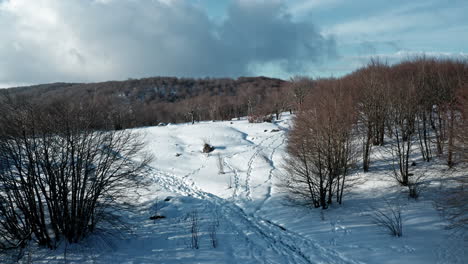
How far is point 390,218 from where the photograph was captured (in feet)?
40.2

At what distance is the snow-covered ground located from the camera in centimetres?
952

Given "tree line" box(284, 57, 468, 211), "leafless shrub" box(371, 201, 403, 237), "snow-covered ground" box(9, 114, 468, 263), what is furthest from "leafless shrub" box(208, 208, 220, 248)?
"leafless shrub" box(371, 201, 403, 237)

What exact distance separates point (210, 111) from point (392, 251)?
2868 inches

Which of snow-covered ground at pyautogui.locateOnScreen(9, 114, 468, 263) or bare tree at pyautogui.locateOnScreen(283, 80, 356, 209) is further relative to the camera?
bare tree at pyautogui.locateOnScreen(283, 80, 356, 209)

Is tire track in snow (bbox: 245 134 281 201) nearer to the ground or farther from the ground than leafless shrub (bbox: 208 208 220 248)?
farther from the ground

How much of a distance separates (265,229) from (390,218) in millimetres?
5829

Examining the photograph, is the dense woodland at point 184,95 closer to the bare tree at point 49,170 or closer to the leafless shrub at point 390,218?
the leafless shrub at point 390,218

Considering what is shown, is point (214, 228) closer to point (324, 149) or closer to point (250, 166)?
point (324, 149)

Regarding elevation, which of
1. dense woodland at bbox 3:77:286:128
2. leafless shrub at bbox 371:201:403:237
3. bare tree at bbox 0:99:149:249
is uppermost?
dense woodland at bbox 3:77:286:128

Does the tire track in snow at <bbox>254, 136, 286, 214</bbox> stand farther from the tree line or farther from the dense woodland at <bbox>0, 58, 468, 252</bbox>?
the dense woodland at <bbox>0, 58, 468, 252</bbox>

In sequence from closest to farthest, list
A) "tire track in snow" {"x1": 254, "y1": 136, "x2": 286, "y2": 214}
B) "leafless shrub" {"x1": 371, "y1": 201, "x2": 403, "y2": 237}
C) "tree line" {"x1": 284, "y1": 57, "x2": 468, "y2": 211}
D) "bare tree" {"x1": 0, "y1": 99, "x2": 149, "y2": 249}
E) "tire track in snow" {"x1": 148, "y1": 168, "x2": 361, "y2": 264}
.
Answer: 1. "bare tree" {"x1": 0, "y1": 99, "x2": 149, "y2": 249}
2. "tire track in snow" {"x1": 148, "y1": 168, "x2": 361, "y2": 264}
3. "leafless shrub" {"x1": 371, "y1": 201, "x2": 403, "y2": 237}
4. "tree line" {"x1": 284, "y1": 57, "x2": 468, "y2": 211}
5. "tire track in snow" {"x1": 254, "y1": 136, "x2": 286, "y2": 214}

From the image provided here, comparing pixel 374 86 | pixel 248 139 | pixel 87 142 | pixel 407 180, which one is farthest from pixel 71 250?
pixel 248 139

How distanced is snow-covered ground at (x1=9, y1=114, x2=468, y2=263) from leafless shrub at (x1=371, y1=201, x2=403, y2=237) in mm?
278

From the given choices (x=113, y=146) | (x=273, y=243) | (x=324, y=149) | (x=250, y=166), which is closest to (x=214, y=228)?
(x=273, y=243)
